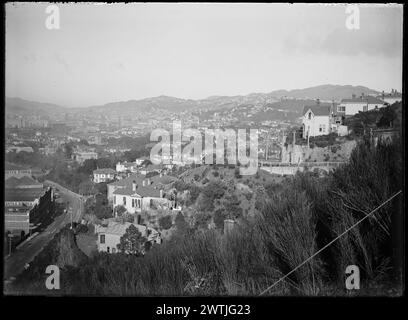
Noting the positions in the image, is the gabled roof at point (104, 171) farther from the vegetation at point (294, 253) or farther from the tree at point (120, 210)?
the vegetation at point (294, 253)

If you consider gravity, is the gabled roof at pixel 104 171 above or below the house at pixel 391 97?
below

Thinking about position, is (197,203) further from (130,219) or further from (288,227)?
(288,227)

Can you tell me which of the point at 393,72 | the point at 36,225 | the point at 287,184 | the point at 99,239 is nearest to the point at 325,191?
the point at 287,184

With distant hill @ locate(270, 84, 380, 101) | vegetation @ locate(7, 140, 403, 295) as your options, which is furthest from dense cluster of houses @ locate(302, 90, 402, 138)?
vegetation @ locate(7, 140, 403, 295)

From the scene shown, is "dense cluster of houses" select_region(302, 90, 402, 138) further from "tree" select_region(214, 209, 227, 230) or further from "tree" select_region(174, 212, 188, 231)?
"tree" select_region(174, 212, 188, 231)

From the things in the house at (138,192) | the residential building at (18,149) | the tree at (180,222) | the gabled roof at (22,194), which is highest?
the residential building at (18,149)

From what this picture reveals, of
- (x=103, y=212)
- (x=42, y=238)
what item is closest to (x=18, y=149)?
(x=42, y=238)

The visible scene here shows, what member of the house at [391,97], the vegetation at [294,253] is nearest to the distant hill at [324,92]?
the house at [391,97]
